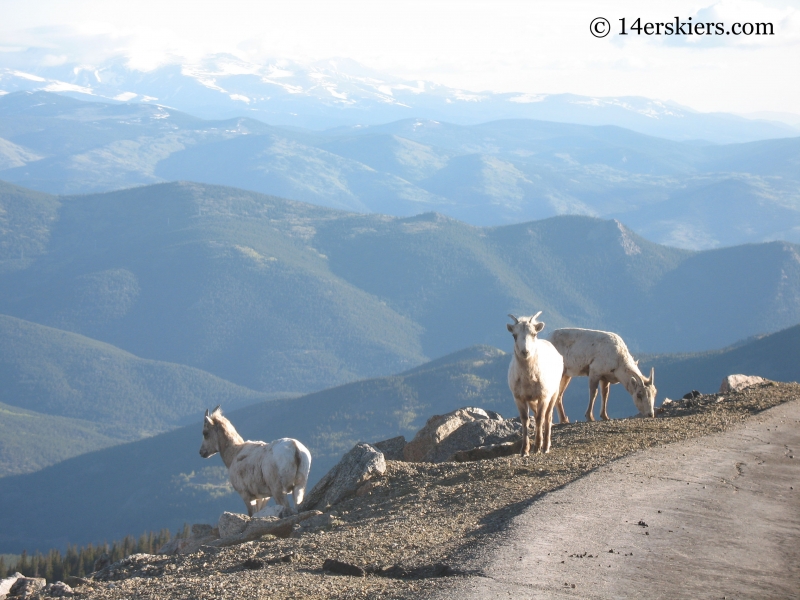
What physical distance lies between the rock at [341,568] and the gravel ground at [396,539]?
0.12 meters

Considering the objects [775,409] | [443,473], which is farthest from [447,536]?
[775,409]

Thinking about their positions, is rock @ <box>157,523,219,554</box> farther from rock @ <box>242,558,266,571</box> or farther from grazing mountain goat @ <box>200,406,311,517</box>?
rock @ <box>242,558,266,571</box>

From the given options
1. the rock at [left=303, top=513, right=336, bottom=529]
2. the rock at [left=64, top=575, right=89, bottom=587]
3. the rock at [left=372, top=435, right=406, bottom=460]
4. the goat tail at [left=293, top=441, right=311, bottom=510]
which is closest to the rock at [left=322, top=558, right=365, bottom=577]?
the rock at [left=303, top=513, right=336, bottom=529]

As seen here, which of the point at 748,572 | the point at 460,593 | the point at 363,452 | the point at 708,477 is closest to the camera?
the point at 460,593

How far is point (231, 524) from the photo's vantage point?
75.8ft

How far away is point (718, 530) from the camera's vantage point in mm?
14766

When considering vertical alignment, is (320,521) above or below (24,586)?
above

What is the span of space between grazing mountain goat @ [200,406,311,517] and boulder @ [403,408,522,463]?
4258mm

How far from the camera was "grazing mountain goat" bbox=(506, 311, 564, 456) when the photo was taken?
22.2m

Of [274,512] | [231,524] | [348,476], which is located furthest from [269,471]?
[348,476]

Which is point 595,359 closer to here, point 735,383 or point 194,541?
point 735,383

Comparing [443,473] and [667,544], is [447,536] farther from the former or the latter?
[443,473]

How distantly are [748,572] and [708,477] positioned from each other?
5.93 metres

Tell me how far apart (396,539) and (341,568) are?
1800 millimetres
